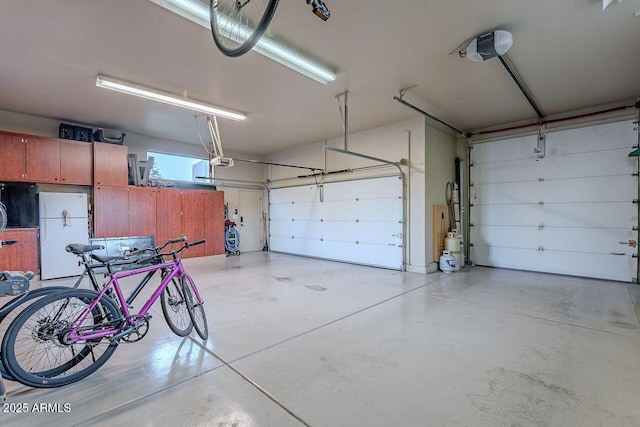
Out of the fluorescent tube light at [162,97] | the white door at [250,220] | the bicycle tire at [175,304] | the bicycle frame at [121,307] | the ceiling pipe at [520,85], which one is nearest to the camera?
the bicycle frame at [121,307]

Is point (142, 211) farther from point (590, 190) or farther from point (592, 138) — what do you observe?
point (592, 138)

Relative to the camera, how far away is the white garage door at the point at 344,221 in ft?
19.4

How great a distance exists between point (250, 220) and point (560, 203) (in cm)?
753

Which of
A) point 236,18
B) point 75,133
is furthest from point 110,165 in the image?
point 236,18

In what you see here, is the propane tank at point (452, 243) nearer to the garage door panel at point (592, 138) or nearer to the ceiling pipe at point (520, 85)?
the garage door panel at point (592, 138)

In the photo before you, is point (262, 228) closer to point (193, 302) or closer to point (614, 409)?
point (193, 302)

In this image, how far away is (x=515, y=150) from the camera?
5.75m

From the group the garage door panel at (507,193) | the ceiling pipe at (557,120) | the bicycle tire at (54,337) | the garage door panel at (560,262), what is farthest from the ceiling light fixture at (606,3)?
the bicycle tire at (54,337)

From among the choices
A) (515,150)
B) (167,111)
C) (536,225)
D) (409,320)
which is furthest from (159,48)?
(536,225)

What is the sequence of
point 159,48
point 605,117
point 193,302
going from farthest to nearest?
point 605,117
point 159,48
point 193,302

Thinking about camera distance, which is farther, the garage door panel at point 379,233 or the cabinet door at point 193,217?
the cabinet door at point 193,217

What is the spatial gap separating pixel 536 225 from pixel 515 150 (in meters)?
1.55

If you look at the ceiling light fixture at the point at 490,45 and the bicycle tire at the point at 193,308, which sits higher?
the ceiling light fixture at the point at 490,45

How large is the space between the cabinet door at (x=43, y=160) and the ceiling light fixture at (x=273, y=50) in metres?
4.31
